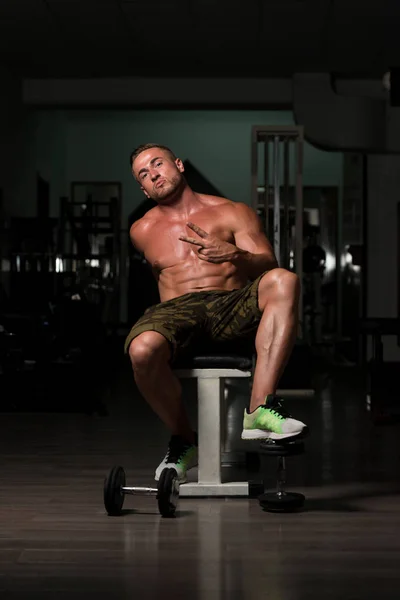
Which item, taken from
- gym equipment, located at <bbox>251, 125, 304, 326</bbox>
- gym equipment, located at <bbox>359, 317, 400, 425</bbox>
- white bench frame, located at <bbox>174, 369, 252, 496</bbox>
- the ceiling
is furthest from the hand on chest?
the ceiling

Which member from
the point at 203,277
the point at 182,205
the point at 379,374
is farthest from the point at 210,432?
the point at 379,374

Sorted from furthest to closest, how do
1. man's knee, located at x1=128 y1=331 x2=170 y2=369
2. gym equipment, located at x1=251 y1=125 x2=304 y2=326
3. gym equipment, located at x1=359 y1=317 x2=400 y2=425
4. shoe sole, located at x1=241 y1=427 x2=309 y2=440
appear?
gym equipment, located at x1=251 y1=125 x2=304 y2=326 < gym equipment, located at x1=359 y1=317 x2=400 y2=425 < man's knee, located at x1=128 y1=331 x2=170 y2=369 < shoe sole, located at x1=241 y1=427 x2=309 y2=440

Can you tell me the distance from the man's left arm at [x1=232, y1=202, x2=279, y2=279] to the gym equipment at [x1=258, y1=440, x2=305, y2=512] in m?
0.64

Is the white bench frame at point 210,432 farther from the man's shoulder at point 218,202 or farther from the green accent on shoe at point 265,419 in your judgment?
the man's shoulder at point 218,202

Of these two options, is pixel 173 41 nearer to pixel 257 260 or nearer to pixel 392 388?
pixel 392 388

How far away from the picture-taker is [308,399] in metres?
5.91

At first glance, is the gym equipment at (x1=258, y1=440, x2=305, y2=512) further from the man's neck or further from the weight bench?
the man's neck

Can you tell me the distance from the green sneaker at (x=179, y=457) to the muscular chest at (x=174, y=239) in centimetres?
59

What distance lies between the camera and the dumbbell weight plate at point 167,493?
2.57 meters

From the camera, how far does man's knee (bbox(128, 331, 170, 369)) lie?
278 centimetres

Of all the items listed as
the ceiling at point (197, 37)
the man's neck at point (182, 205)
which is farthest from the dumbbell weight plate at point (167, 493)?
the ceiling at point (197, 37)

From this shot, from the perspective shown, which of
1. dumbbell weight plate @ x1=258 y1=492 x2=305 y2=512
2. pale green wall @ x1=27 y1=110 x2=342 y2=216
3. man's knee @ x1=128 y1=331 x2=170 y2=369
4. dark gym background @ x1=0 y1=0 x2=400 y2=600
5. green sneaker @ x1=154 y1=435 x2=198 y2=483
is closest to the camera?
dark gym background @ x1=0 y1=0 x2=400 y2=600

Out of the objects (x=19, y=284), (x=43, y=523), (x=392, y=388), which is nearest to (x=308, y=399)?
(x=392, y=388)

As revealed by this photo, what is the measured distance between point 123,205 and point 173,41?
15.8ft
